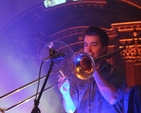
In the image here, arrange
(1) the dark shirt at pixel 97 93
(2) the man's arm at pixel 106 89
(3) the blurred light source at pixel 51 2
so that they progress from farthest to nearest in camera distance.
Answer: (3) the blurred light source at pixel 51 2 → (1) the dark shirt at pixel 97 93 → (2) the man's arm at pixel 106 89

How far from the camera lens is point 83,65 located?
2.00m

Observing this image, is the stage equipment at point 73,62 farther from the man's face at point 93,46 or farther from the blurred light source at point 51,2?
the blurred light source at point 51,2

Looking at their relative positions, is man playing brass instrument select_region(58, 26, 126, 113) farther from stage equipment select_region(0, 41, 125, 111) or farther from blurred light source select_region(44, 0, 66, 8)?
blurred light source select_region(44, 0, 66, 8)

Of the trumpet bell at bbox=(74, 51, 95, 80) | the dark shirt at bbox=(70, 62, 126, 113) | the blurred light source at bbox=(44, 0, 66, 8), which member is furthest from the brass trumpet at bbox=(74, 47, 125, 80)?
the blurred light source at bbox=(44, 0, 66, 8)

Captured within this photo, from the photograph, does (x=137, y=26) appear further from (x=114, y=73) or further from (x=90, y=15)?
(x=114, y=73)

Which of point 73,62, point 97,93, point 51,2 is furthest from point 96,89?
point 51,2

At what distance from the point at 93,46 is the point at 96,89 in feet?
1.17

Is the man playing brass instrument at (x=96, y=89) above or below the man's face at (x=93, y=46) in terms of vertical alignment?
below

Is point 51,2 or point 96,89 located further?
point 51,2

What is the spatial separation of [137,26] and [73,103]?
3.87 feet

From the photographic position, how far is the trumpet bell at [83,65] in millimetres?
1890

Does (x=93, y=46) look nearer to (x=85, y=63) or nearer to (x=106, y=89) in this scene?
(x=85, y=63)

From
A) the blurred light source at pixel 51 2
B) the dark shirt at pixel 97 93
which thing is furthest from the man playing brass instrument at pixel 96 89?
the blurred light source at pixel 51 2

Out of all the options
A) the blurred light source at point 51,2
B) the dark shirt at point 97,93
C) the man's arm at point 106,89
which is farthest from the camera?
the blurred light source at point 51,2
